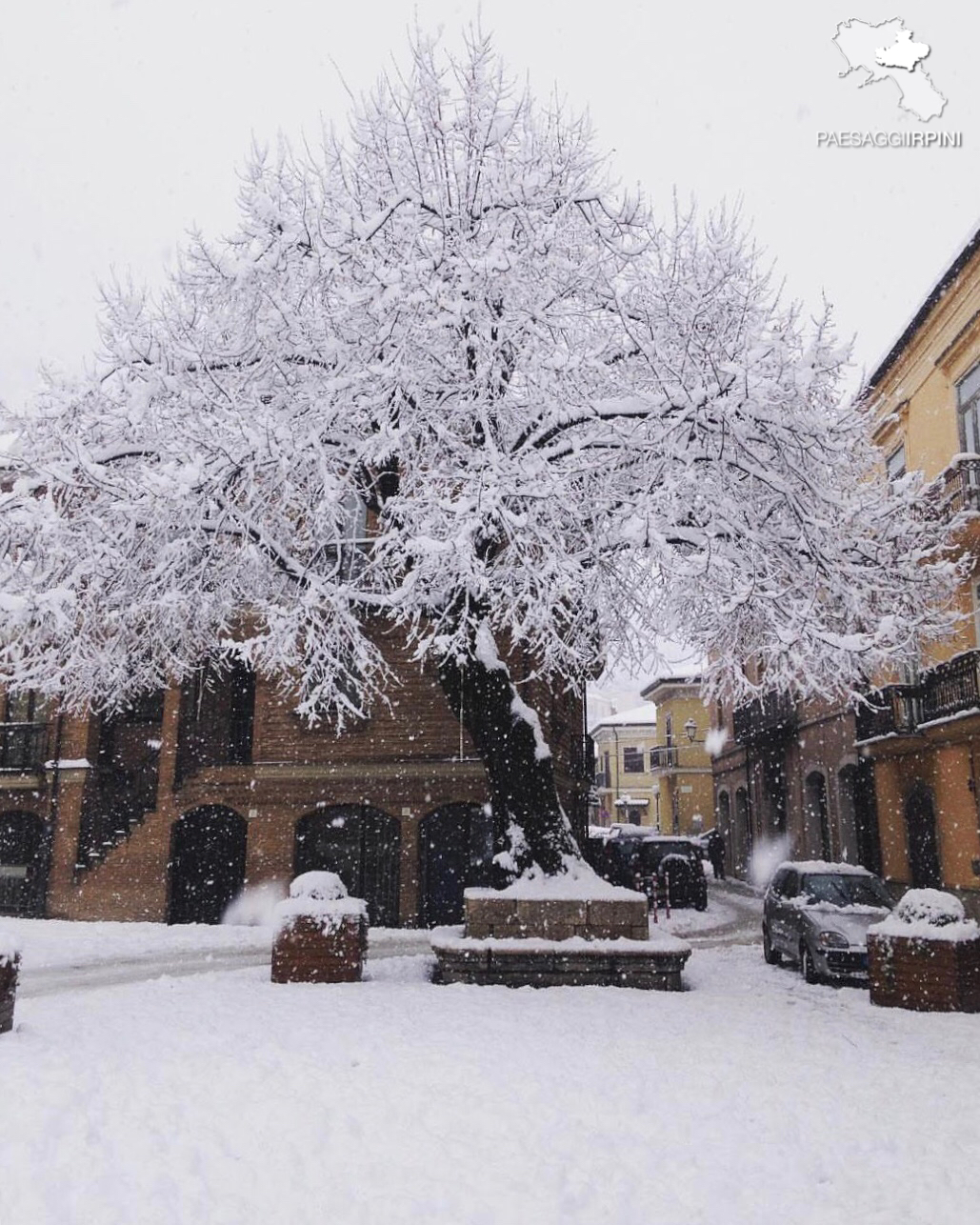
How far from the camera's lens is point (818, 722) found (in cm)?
2844

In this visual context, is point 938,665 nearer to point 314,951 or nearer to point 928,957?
point 928,957

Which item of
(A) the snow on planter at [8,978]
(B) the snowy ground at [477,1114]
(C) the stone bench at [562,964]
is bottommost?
(B) the snowy ground at [477,1114]

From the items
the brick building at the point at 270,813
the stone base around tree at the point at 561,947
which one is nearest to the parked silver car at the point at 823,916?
the stone base around tree at the point at 561,947

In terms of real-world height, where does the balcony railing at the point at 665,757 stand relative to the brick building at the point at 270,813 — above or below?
above

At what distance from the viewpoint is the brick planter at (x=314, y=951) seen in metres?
10.5

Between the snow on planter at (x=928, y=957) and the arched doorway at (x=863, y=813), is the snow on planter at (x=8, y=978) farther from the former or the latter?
the arched doorway at (x=863, y=813)

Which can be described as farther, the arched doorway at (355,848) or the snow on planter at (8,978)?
the arched doorway at (355,848)

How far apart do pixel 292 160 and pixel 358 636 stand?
6.45m

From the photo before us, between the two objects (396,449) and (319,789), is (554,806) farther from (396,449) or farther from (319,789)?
(319,789)

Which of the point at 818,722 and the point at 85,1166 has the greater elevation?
the point at 818,722

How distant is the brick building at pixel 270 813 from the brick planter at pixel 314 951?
9.80 meters

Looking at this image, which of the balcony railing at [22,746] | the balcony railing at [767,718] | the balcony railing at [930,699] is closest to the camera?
the balcony railing at [930,699]

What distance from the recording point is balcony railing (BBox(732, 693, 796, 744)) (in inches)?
1201

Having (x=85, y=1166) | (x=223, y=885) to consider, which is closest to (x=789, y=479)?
(x=85, y=1166)
